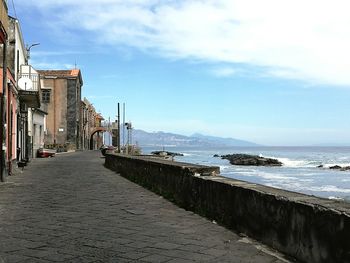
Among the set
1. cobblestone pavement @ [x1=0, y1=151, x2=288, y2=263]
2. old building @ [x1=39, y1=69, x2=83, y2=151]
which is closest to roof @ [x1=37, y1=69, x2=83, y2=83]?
old building @ [x1=39, y1=69, x2=83, y2=151]

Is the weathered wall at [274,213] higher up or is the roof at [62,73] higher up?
the roof at [62,73]

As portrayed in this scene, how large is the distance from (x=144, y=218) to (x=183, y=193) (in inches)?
63.7

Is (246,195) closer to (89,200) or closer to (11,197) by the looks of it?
(89,200)

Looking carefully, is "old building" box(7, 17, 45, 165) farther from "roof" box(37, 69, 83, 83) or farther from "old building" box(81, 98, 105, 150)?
"old building" box(81, 98, 105, 150)

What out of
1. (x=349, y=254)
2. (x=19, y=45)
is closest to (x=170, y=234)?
(x=349, y=254)

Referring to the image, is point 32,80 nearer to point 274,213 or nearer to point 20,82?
point 20,82

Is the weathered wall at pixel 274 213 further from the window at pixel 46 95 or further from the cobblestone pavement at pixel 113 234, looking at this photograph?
the window at pixel 46 95

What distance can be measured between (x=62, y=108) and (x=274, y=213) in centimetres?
5953

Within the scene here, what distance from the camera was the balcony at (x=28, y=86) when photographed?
2164cm

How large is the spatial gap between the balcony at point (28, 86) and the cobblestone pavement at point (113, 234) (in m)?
12.0

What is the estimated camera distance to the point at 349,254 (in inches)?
153

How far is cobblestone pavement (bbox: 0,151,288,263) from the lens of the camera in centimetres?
523

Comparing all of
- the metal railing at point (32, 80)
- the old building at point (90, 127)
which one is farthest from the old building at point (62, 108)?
the metal railing at point (32, 80)

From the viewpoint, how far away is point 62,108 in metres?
62.7
